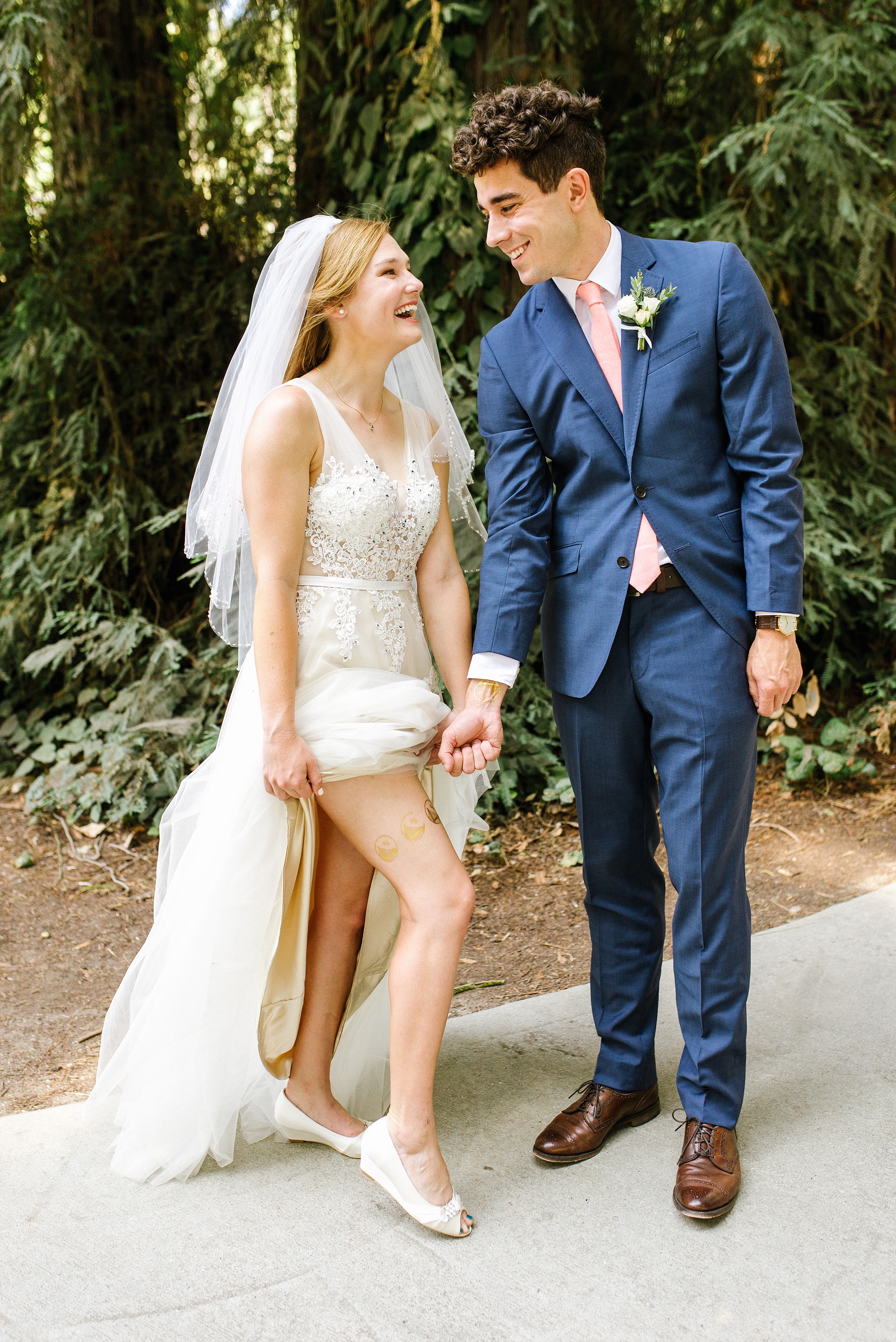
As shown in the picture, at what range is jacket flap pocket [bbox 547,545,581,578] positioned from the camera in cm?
229

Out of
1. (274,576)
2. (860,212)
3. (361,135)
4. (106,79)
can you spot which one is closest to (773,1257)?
(274,576)

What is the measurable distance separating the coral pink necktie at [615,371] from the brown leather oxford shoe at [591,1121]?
111 centimetres

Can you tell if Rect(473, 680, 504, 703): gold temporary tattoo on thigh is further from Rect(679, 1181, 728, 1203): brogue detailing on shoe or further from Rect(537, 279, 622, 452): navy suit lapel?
Rect(679, 1181, 728, 1203): brogue detailing on shoe

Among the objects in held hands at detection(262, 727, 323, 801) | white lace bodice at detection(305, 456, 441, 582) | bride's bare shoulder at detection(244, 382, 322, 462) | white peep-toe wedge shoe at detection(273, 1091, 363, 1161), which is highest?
bride's bare shoulder at detection(244, 382, 322, 462)

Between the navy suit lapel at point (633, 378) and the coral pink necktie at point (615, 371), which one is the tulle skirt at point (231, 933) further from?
the navy suit lapel at point (633, 378)

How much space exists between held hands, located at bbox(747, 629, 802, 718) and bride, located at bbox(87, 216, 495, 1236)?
569mm

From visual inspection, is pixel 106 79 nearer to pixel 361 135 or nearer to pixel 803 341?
pixel 361 135

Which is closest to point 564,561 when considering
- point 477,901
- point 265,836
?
point 265,836

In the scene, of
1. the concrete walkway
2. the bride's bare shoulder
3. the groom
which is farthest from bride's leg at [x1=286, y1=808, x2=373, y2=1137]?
the bride's bare shoulder

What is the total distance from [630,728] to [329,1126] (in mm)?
1082

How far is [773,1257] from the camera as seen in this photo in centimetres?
198

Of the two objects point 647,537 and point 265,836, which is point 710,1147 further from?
point 647,537

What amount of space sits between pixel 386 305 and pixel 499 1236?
6.01 ft

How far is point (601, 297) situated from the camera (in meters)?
2.25
